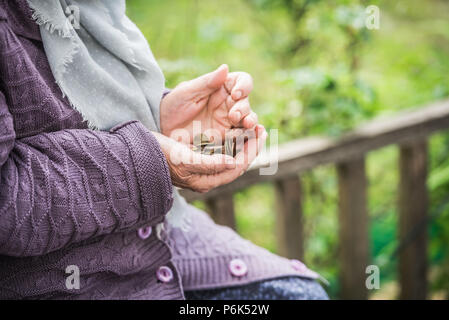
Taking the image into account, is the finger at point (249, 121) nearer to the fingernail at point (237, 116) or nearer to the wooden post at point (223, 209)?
the fingernail at point (237, 116)

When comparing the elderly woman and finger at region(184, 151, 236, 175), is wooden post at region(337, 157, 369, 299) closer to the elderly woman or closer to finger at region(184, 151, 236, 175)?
the elderly woman

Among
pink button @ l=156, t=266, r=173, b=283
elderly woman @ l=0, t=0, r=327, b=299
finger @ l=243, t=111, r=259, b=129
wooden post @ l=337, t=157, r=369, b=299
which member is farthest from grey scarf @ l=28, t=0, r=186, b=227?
wooden post @ l=337, t=157, r=369, b=299

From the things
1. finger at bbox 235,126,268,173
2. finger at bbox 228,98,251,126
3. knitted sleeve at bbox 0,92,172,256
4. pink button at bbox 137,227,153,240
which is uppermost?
finger at bbox 228,98,251,126

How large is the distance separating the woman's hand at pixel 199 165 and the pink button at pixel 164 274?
226 mm

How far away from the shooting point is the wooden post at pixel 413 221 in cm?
221

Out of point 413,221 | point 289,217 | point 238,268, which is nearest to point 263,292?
point 238,268

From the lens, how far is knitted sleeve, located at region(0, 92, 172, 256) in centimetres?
88

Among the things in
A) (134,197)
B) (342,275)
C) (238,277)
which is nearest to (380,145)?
(342,275)

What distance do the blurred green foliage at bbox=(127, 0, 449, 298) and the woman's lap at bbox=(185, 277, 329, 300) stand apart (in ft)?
2.61

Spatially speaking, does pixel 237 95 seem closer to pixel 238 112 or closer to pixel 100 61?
pixel 238 112

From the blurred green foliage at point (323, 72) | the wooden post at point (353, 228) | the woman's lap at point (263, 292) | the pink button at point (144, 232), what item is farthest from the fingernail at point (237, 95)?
the wooden post at point (353, 228)

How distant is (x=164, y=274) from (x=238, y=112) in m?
0.44

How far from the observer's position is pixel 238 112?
1.08 metres
